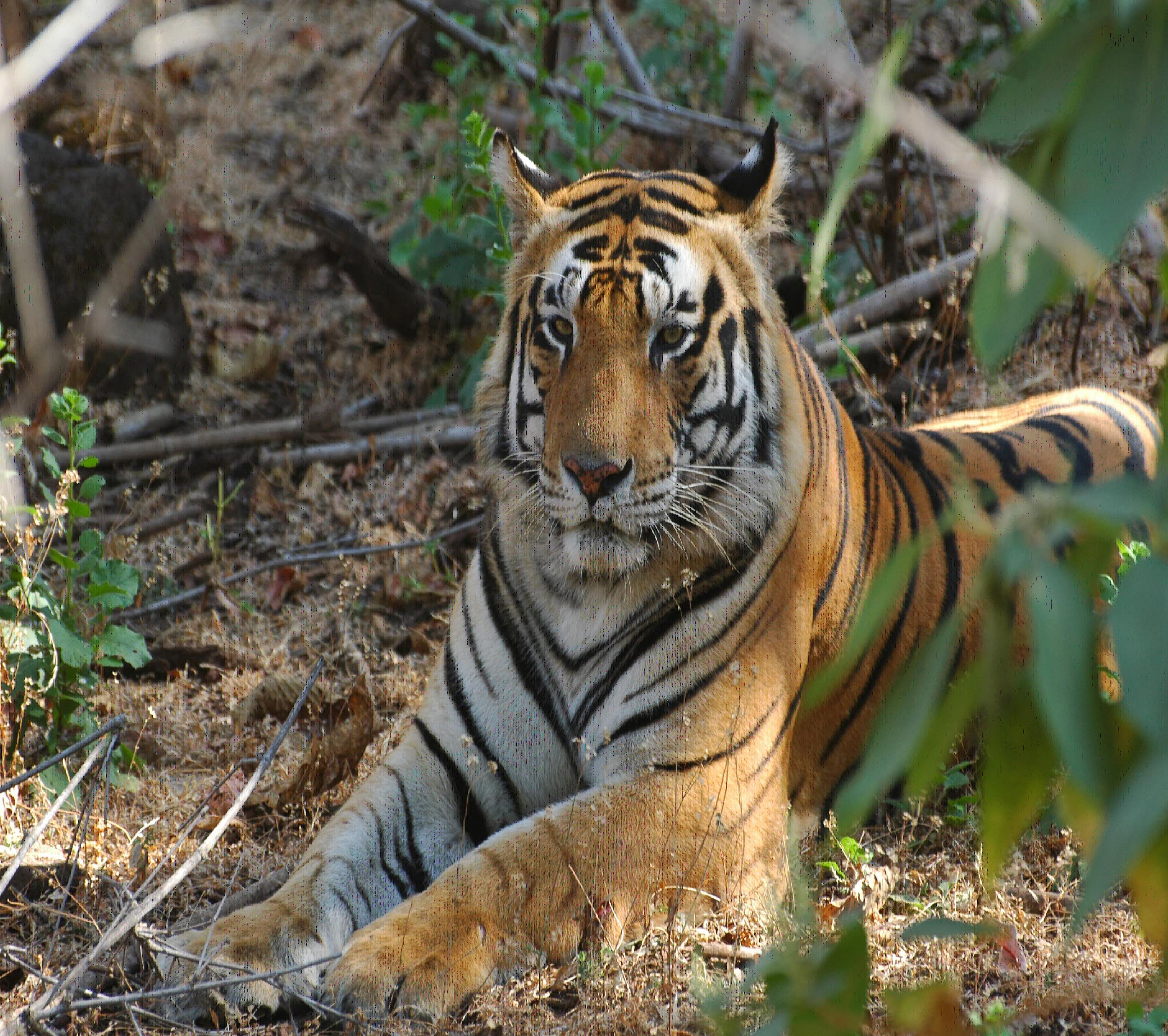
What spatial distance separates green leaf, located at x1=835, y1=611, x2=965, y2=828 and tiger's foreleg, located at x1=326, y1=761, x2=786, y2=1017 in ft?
5.29

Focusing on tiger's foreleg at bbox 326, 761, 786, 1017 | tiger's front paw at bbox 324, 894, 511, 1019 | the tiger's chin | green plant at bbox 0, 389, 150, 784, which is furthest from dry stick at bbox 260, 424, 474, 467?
tiger's front paw at bbox 324, 894, 511, 1019

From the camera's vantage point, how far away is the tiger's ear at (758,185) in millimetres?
3051

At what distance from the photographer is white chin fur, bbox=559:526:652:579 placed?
278cm

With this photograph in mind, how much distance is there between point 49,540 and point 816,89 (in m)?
5.14

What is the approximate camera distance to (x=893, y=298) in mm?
5129

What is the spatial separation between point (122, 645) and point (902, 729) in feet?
8.99

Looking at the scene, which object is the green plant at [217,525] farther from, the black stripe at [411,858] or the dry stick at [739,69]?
the dry stick at [739,69]

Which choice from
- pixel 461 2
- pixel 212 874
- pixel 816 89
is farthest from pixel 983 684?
pixel 461 2

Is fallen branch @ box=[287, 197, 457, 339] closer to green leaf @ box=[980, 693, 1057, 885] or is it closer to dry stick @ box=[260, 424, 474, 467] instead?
dry stick @ box=[260, 424, 474, 467]

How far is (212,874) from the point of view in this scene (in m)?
2.98

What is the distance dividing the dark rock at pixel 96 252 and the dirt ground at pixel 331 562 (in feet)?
0.51

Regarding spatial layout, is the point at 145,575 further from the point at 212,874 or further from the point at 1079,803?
the point at 1079,803

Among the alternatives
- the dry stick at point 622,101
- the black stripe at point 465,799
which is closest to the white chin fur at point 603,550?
the black stripe at point 465,799

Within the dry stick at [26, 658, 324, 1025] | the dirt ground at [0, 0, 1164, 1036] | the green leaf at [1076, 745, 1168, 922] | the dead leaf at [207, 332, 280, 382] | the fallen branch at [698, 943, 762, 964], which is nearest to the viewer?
the green leaf at [1076, 745, 1168, 922]
